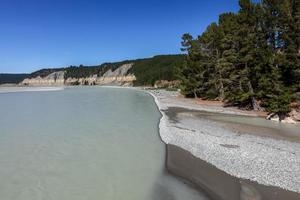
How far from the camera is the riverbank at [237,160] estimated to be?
9.31 m

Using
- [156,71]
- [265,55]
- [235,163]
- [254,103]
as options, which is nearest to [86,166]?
[235,163]

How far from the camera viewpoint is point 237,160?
480 inches

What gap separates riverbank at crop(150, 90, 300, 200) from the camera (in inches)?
367

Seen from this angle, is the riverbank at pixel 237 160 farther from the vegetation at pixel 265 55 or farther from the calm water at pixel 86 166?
the vegetation at pixel 265 55

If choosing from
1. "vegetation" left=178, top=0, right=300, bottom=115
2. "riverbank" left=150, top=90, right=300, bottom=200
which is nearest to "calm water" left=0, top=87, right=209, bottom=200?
"riverbank" left=150, top=90, right=300, bottom=200

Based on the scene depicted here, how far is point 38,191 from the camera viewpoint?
9.73 m

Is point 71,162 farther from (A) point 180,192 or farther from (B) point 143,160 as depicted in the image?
(A) point 180,192

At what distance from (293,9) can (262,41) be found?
426 cm

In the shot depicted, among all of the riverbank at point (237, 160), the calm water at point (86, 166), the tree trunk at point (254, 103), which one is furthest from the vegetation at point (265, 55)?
the calm water at point (86, 166)

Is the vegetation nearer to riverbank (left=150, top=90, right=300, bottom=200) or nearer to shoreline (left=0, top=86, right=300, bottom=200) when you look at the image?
riverbank (left=150, top=90, right=300, bottom=200)

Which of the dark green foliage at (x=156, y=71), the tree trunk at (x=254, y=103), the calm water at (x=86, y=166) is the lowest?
the calm water at (x=86, y=166)

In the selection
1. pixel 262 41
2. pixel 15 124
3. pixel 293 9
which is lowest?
pixel 15 124

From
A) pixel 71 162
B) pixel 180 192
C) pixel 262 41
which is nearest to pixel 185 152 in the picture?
pixel 180 192

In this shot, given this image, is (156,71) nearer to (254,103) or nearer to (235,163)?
(254,103)
